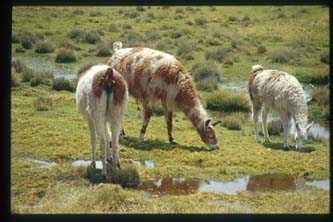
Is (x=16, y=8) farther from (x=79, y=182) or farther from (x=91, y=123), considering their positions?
(x=79, y=182)

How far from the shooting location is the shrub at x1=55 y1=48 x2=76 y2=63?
6.96 m

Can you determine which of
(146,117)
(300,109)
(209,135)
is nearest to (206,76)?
(209,135)

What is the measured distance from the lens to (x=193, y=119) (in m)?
6.84

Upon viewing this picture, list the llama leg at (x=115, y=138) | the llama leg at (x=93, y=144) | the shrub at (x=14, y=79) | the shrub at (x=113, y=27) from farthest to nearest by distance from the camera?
the shrub at (x=113, y=27), the shrub at (x=14, y=79), the llama leg at (x=93, y=144), the llama leg at (x=115, y=138)

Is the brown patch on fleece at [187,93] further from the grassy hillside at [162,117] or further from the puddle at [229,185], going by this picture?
the puddle at [229,185]

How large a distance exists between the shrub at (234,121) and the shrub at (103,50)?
58.5 inches

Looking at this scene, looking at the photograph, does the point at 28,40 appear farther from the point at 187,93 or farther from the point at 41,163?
the point at 187,93

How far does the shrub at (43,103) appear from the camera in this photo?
268 inches

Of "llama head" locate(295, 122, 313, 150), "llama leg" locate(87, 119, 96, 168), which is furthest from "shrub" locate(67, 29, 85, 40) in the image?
"llama head" locate(295, 122, 313, 150)

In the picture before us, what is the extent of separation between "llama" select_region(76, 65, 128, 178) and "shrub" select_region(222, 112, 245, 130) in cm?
118

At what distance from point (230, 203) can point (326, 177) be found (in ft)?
3.47

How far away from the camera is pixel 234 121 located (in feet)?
22.8

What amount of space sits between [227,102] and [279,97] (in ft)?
1.90

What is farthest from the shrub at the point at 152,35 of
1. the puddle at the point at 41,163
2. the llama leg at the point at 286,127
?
the puddle at the point at 41,163
